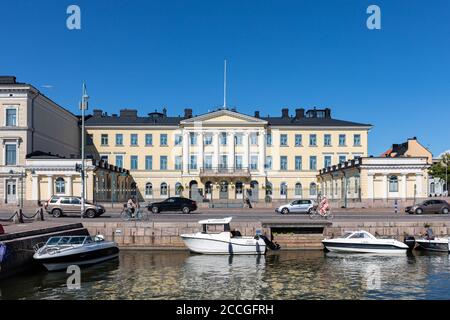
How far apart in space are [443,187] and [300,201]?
147 ft

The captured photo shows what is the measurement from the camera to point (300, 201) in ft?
148

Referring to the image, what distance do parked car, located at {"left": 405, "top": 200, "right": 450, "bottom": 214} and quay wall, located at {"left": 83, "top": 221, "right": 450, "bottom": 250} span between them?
39.5 ft

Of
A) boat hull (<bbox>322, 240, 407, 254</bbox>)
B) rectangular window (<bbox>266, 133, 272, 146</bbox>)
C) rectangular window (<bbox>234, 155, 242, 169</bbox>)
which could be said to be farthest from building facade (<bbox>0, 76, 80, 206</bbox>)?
boat hull (<bbox>322, 240, 407, 254</bbox>)

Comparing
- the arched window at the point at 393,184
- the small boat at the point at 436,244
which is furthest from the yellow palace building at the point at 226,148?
the small boat at the point at 436,244

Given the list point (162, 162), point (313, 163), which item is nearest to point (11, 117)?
point (162, 162)

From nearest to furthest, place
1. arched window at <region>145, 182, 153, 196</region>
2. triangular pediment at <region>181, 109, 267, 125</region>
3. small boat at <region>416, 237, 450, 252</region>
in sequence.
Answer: small boat at <region>416, 237, 450, 252</region>
triangular pediment at <region>181, 109, 267, 125</region>
arched window at <region>145, 182, 153, 196</region>

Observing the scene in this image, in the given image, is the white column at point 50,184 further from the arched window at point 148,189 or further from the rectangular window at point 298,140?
the rectangular window at point 298,140

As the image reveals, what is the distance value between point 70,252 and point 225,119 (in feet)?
180

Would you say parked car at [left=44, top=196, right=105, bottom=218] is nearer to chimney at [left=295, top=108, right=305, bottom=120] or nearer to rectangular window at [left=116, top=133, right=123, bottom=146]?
rectangular window at [left=116, top=133, right=123, bottom=146]

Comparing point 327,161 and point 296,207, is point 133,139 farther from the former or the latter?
point 296,207

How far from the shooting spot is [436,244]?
28.5 metres

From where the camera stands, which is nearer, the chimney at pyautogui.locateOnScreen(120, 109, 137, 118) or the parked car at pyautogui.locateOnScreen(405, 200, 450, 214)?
the parked car at pyautogui.locateOnScreen(405, 200, 450, 214)

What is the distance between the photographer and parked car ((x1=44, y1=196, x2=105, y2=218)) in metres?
38.0
